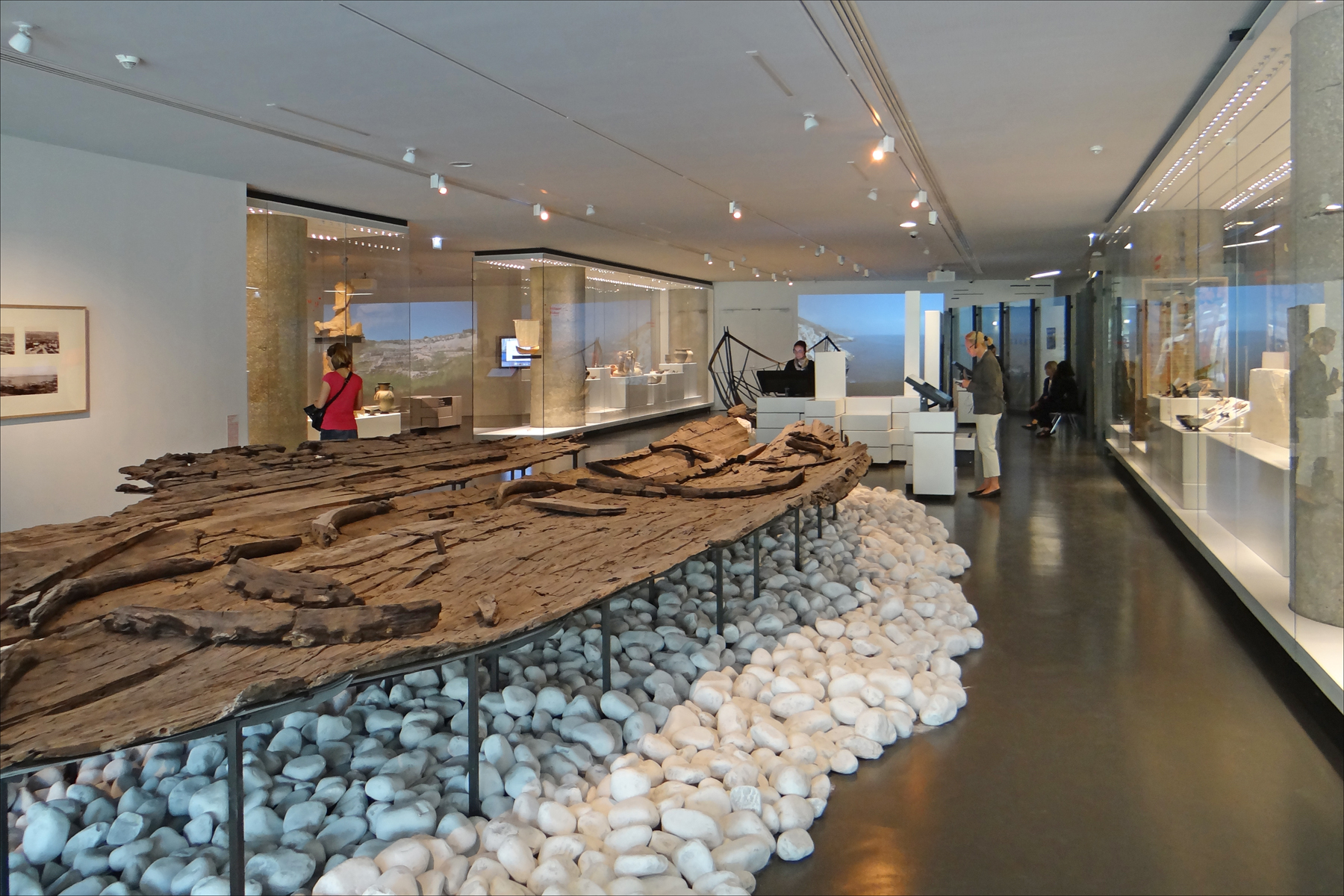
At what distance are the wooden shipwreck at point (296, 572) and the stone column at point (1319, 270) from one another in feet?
7.12

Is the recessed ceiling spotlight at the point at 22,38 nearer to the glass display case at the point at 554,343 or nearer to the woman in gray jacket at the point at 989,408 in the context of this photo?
the woman in gray jacket at the point at 989,408

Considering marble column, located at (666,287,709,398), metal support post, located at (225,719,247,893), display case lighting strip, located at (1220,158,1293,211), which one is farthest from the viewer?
marble column, located at (666,287,709,398)

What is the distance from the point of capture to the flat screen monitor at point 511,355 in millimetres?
14250

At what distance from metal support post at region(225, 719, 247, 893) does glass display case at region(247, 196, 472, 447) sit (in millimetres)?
7144

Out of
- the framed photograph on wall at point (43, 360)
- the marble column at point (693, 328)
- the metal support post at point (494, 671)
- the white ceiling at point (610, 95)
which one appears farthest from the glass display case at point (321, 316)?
the marble column at point (693, 328)

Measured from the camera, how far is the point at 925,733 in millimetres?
3523

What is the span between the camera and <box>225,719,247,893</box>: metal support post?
2.12 metres

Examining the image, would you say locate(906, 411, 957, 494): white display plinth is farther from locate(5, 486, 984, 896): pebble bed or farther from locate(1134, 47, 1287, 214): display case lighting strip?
locate(5, 486, 984, 896): pebble bed

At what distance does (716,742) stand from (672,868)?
0.85 m

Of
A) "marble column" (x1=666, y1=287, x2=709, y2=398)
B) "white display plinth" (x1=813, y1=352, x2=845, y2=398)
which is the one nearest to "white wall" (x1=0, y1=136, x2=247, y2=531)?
"white display plinth" (x1=813, y1=352, x2=845, y2=398)

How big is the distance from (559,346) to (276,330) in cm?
610

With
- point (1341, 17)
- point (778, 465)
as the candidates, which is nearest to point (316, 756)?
A: point (778, 465)

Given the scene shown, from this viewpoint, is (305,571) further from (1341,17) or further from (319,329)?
(319,329)

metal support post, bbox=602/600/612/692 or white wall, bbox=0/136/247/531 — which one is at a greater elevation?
white wall, bbox=0/136/247/531
